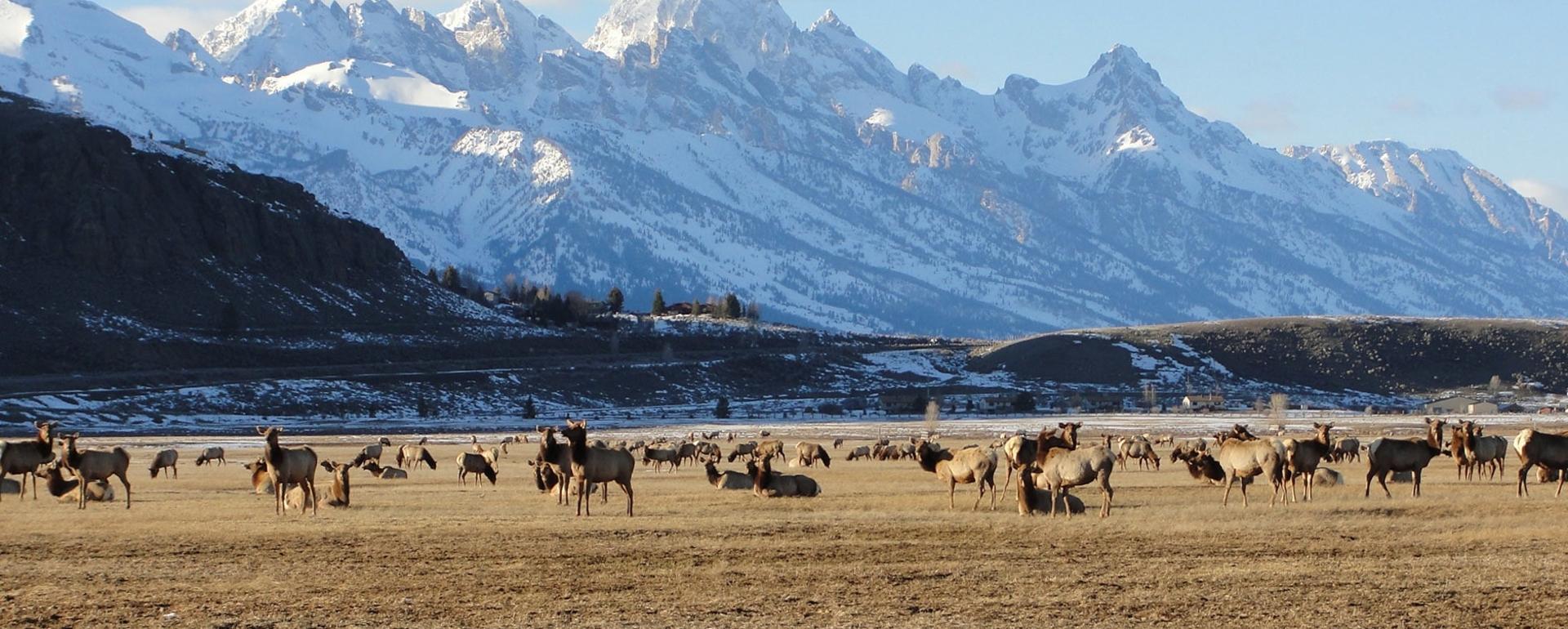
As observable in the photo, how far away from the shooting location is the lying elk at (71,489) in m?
38.3

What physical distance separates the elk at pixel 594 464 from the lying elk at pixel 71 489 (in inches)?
458

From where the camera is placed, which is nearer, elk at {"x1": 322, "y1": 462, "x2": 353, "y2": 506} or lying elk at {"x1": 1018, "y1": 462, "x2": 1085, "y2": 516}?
lying elk at {"x1": 1018, "y1": 462, "x2": 1085, "y2": 516}

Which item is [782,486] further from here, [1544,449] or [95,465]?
[1544,449]

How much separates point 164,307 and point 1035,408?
8062 cm

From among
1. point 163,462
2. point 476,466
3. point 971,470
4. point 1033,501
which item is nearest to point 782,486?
point 971,470

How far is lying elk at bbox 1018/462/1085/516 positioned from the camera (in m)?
33.1

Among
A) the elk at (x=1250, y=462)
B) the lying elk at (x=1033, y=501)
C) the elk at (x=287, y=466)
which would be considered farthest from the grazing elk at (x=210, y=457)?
the elk at (x=1250, y=462)

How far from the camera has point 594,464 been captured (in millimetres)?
33969

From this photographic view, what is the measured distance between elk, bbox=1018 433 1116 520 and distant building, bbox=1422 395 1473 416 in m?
112

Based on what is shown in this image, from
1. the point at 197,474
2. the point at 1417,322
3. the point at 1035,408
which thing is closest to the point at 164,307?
the point at 1035,408

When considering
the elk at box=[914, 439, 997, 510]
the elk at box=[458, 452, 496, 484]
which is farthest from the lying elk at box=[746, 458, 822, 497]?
the elk at box=[458, 452, 496, 484]

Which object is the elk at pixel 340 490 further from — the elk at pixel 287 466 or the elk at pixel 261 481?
the elk at pixel 261 481

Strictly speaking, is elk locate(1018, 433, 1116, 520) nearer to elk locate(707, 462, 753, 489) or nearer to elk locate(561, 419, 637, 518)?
elk locate(561, 419, 637, 518)

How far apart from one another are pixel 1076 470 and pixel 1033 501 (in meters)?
1.22
